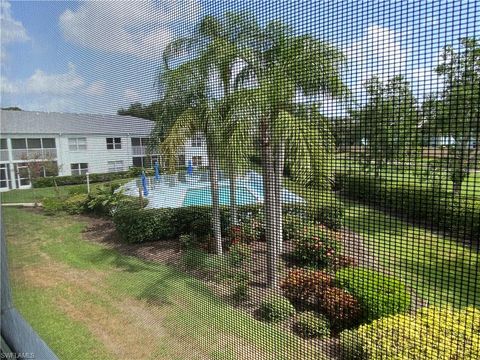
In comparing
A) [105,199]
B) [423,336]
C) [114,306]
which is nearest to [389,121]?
[423,336]

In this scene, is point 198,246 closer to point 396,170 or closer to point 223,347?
point 223,347

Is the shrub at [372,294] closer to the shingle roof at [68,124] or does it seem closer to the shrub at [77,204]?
the shingle roof at [68,124]

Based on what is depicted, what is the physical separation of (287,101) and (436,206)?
57 cm

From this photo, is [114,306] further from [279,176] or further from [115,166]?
[279,176]

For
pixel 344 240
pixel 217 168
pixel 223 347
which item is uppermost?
pixel 217 168

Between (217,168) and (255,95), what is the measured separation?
1.14 ft

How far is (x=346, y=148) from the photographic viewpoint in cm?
88

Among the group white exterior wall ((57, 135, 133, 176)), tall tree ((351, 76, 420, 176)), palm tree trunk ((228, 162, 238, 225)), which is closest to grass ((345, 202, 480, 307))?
tall tree ((351, 76, 420, 176))

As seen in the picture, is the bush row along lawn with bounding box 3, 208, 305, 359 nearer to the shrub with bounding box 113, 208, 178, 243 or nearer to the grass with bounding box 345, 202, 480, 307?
the shrub with bounding box 113, 208, 178, 243

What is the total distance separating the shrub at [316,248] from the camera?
1.27 m

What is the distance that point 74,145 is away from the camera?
1.97 meters

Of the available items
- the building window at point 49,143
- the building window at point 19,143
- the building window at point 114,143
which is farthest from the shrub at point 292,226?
the building window at point 19,143

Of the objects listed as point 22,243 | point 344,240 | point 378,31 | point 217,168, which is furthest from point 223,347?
point 22,243

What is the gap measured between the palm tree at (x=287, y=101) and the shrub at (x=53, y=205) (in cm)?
157
